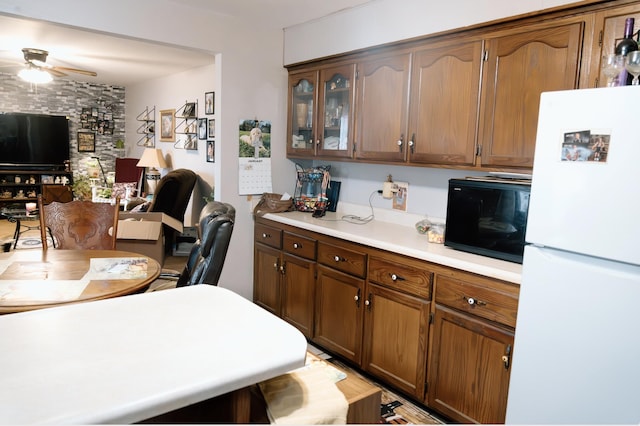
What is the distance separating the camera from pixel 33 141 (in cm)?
753

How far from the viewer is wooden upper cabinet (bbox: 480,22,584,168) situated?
2.08 meters

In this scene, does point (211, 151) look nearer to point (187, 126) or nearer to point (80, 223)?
point (187, 126)

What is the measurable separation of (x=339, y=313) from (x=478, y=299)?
104 centimetres

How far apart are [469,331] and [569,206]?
0.87m

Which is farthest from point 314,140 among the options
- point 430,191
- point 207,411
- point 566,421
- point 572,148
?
point 207,411

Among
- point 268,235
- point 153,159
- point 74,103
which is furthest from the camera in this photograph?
point 74,103

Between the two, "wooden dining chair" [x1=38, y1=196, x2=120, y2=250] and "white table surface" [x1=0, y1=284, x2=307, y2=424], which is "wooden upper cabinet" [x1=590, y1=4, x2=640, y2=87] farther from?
"wooden dining chair" [x1=38, y1=196, x2=120, y2=250]

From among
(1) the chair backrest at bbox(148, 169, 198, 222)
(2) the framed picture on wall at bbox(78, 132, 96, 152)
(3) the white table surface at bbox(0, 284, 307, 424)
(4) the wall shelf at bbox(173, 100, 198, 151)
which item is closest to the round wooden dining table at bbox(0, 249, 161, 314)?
(3) the white table surface at bbox(0, 284, 307, 424)

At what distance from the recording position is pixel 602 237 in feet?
4.97

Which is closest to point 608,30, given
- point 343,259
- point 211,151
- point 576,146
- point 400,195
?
point 576,146

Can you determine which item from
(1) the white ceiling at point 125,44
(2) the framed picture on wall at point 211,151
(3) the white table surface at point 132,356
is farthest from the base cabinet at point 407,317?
(2) the framed picture on wall at point 211,151

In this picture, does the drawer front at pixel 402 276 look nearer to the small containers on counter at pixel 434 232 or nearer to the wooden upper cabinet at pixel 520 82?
the small containers on counter at pixel 434 232

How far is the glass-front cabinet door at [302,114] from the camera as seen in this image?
11.5ft

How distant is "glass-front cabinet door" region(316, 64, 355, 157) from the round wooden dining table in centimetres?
160
